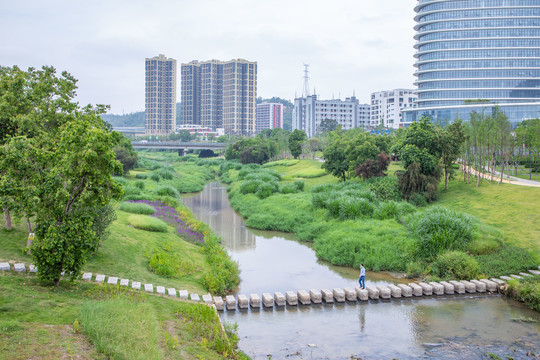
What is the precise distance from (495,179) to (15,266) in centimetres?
4131

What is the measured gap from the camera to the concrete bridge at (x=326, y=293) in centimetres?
1838

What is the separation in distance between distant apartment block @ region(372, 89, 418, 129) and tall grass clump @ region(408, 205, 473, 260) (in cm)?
13544

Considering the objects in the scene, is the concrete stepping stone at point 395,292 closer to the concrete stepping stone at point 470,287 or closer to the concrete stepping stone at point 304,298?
the concrete stepping stone at point 470,287

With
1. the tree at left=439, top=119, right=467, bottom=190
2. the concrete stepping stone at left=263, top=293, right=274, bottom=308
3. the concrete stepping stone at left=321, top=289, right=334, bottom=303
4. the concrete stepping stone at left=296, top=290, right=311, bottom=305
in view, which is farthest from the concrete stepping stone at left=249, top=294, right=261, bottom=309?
the tree at left=439, top=119, right=467, bottom=190

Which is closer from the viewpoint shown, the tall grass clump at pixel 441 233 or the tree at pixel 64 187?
the tree at pixel 64 187

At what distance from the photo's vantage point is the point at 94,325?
40.7 feet

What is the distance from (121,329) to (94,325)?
728 millimetres

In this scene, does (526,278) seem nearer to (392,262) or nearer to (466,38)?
(392,262)

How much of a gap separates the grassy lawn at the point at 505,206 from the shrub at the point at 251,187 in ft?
69.1

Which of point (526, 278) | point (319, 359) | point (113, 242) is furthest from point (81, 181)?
point (526, 278)

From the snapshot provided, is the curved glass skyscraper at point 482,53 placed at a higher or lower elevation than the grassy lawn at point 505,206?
higher

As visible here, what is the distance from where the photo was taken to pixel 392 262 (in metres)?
26.6

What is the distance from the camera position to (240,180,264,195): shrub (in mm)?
53344

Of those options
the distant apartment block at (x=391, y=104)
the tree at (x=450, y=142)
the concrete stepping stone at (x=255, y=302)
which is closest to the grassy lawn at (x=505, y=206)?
the tree at (x=450, y=142)
